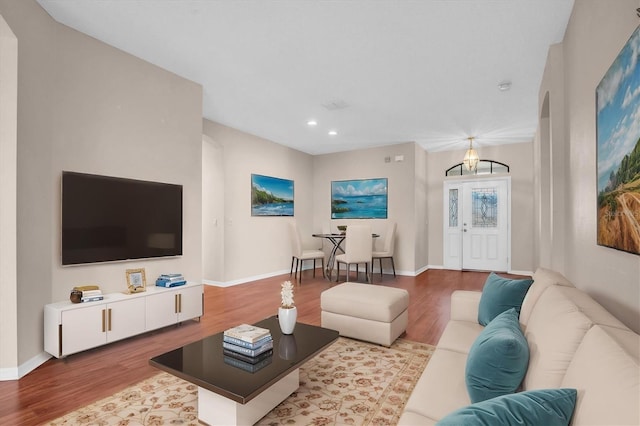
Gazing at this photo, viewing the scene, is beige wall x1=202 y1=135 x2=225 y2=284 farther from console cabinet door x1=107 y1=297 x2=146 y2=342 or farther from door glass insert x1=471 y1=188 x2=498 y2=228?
door glass insert x1=471 y1=188 x2=498 y2=228

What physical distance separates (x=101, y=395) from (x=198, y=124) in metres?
2.81

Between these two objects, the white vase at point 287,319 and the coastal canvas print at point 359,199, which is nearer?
the white vase at point 287,319

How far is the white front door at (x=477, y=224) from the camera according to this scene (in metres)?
6.58

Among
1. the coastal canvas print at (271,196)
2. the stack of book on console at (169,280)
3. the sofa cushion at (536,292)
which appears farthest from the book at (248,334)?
the coastal canvas print at (271,196)

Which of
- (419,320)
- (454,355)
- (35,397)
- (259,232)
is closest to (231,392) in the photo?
(454,355)

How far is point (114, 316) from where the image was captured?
2.76 metres

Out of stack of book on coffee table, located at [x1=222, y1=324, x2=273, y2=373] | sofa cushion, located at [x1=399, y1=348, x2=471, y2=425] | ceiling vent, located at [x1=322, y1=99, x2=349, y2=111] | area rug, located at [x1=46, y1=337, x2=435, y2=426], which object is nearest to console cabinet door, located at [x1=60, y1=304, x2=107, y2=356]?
area rug, located at [x1=46, y1=337, x2=435, y2=426]

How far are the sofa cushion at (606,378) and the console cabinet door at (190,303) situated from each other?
321 centimetres

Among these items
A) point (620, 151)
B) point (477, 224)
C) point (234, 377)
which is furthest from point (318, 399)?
point (477, 224)

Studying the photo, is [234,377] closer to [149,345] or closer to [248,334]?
[248,334]

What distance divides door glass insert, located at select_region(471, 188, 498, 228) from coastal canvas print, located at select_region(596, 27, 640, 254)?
5.41m

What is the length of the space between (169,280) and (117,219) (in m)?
0.77

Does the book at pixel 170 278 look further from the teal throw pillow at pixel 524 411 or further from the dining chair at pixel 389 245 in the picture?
the dining chair at pixel 389 245

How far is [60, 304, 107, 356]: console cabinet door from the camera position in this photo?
8.14 ft
